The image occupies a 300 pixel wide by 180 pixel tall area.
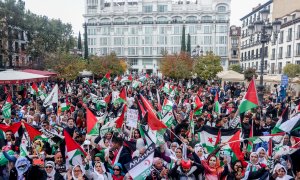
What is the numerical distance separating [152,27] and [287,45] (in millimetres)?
37029

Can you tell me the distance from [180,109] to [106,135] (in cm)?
576

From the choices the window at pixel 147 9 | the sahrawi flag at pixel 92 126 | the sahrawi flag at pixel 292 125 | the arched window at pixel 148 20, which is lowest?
the sahrawi flag at pixel 92 126

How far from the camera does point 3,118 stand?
10.9 meters

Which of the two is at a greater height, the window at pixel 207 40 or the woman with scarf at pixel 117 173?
the window at pixel 207 40

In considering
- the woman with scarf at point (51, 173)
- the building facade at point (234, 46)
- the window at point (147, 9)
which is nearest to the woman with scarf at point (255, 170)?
the woman with scarf at point (51, 173)

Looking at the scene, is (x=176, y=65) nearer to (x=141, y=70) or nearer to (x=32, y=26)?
(x=32, y=26)

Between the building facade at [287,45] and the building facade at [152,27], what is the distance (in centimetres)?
2585

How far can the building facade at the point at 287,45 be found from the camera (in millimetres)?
37781

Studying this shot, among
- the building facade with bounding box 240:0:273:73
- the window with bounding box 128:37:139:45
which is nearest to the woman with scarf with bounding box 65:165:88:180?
the building facade with bounding box 240:0:273:73

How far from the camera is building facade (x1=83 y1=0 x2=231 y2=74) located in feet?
228

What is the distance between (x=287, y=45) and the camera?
4028 cm

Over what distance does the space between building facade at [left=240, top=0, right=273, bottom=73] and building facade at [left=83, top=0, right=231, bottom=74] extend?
8.75 meters

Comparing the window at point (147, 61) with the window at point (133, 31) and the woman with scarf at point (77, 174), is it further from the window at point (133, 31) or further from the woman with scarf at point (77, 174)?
the woman with scarf at point (77, 174)

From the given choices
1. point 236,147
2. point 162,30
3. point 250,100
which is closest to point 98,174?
point 236,147
